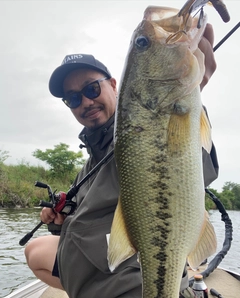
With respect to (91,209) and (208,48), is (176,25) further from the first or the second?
(91,209)

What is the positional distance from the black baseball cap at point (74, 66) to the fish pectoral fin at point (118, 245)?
1685 millimetres

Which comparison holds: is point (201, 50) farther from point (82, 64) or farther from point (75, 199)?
point (75, 199)

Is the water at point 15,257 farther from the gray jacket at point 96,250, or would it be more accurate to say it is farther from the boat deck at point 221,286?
the gray jacket at point 96,250

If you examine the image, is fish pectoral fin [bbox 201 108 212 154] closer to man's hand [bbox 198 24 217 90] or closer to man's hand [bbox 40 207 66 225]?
man's hand [bbox 198 24 217 90]

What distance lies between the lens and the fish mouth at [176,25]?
1.54 m

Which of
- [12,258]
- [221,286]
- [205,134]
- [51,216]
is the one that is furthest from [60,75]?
[12,258]

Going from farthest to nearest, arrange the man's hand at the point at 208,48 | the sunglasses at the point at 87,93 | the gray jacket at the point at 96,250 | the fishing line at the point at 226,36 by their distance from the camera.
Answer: the sunglasses at the point at 87,93
the gray jacket at the point at 96,250
the fishing line at the point at 226,36
the man's hand at the point at 208,48

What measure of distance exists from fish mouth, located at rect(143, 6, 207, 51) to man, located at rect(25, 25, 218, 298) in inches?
9.1

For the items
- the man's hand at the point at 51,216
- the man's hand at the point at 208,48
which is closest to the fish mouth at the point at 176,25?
the man's hand at the point at 208,48

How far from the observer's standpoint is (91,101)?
2814 millimetres

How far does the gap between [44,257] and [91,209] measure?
3.44 feet

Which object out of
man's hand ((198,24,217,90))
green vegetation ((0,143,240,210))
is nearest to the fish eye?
man's hand ((198,24,217,90))

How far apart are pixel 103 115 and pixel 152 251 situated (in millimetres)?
1565

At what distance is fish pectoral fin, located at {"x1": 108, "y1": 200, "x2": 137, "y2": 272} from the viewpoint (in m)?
1.52
